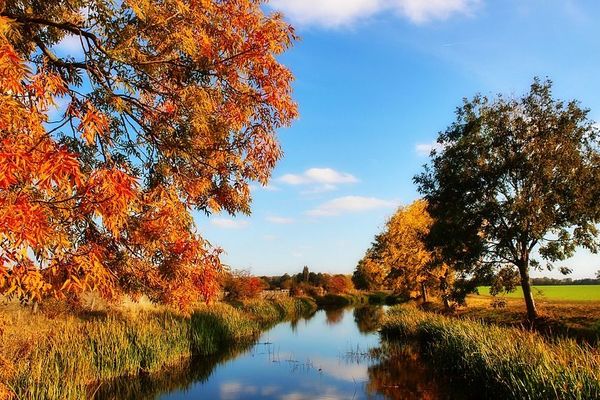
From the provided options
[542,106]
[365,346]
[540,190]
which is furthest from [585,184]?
[365,346]

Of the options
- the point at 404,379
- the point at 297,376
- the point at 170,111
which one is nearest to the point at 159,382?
the point at 297,376

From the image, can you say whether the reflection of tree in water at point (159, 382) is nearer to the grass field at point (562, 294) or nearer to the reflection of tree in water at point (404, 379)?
the reflection of tree in water at point (404, 379)

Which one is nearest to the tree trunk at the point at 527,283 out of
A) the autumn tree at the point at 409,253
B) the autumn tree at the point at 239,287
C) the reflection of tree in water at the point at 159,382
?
the autumn tree at the point at 409,253

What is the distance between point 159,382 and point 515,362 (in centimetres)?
1211

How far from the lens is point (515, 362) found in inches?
463

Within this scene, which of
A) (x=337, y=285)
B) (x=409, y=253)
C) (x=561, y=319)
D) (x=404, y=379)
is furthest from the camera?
(x=337, y=285)

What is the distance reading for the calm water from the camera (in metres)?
15.5

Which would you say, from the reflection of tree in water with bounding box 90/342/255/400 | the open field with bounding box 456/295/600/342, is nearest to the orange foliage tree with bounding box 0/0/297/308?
the reflection of tree in water with bounding box 90/342/255/400

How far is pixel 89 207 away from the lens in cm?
499

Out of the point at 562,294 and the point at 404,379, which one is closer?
the point at 404,379

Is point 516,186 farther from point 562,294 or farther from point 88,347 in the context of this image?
point 562,294

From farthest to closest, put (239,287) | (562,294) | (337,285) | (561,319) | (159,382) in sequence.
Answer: (337,285)
(562,294)
(239,287)
(561,319)
(159,382)

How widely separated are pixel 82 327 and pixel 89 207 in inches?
599

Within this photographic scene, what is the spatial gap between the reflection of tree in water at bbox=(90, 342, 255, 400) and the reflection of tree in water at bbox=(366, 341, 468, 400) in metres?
6.95
